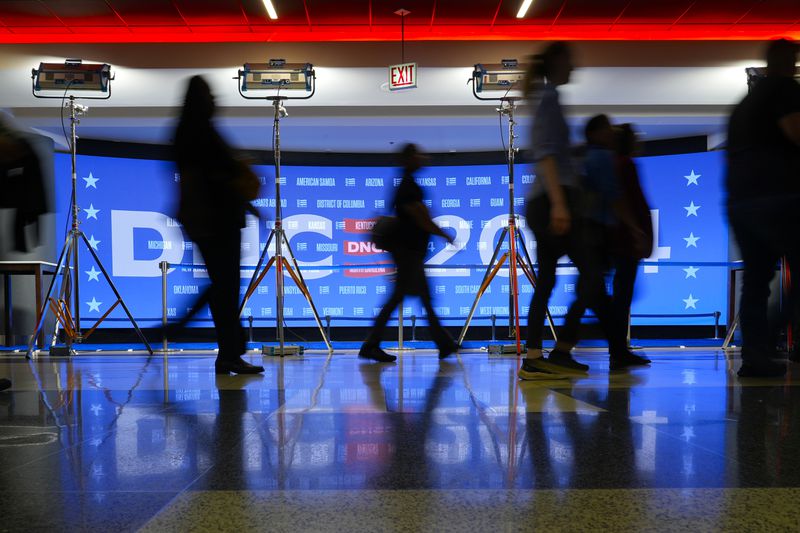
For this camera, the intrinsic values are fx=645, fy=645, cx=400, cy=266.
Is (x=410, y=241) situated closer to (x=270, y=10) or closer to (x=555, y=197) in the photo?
(x=555, y=197)

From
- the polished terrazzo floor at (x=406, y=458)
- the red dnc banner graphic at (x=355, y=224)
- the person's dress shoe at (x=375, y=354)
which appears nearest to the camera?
the polished terrazzo floor at (x=406, y=458)

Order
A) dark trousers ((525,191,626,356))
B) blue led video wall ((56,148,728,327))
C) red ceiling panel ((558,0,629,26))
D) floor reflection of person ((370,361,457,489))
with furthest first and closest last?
1. blue led video wall ((56,148,728,327))
2. red ceiling panel ((558,0,629,26))
3. dark trousers ((525,191,626,356))
4. floor reflection of person ((370,361,457,489))

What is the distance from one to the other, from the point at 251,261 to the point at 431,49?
3.72 meters

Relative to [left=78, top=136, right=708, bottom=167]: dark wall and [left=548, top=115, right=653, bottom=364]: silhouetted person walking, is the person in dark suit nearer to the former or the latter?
[left=548, top=115, right=653, bottom=364]: silhouetted person walking

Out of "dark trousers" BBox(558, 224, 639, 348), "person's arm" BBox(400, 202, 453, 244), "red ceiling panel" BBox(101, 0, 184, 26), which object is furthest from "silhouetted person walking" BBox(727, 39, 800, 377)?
"red ceiling panel" BBox(101, 0, 184, 26)

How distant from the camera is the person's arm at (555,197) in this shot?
2.58 metres

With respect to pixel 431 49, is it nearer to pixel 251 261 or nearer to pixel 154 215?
pixel 251 261

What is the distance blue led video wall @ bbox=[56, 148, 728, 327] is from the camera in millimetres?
8227

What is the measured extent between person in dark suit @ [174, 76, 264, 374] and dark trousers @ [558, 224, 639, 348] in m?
1.65

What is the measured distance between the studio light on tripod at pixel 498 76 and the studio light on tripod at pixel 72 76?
10.7 feet

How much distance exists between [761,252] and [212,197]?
2484 mm

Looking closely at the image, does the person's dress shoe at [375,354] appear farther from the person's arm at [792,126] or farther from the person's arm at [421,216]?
the person's arm at [792,126]

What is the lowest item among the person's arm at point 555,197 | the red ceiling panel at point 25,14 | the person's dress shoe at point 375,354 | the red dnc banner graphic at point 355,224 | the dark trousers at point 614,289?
the person's dress shoe at point 375,354

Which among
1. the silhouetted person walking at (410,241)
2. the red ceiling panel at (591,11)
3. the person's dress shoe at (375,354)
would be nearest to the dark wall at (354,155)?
the red ceiling panel at (591,11)
